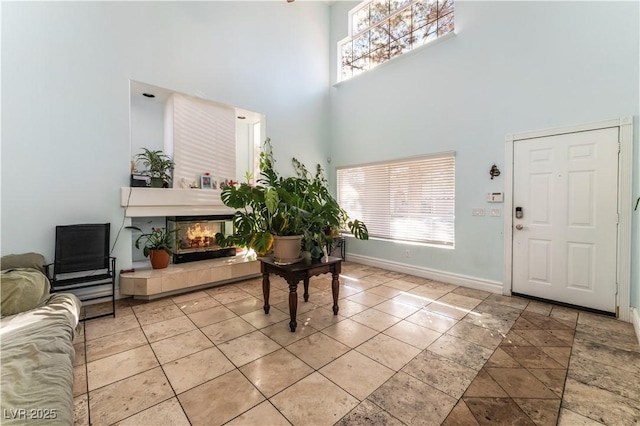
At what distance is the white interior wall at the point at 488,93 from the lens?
2.87 metres

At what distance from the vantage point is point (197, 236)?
421 cm

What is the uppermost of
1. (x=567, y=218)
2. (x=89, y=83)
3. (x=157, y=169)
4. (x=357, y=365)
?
(x=89, y=83)

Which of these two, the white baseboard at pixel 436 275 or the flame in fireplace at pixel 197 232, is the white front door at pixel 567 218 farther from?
the flame in fireplace at pixel 197 232

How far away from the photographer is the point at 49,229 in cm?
298

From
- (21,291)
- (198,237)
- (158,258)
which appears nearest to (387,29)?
(198,237)

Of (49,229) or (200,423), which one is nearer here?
(200,423)

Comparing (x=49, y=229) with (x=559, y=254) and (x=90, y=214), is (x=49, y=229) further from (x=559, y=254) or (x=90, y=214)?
(x=559, y=254)

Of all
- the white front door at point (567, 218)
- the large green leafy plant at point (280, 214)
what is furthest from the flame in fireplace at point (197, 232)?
the white front door at point (567, 218)

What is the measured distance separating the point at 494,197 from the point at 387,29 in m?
3.64

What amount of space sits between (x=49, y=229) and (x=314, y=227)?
2.95 meters

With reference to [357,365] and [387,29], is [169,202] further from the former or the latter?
[387,29]

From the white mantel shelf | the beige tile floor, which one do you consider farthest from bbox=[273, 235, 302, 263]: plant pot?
the white mantel shelf

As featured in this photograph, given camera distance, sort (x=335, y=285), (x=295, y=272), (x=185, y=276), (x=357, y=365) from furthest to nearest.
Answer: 1. (x=185, y=276)
2. (x=335, y=285)
3. (x=295, y=272)
4. (x=357, y=365)

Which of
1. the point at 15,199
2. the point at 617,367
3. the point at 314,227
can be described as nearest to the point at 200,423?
the point at 314,227
